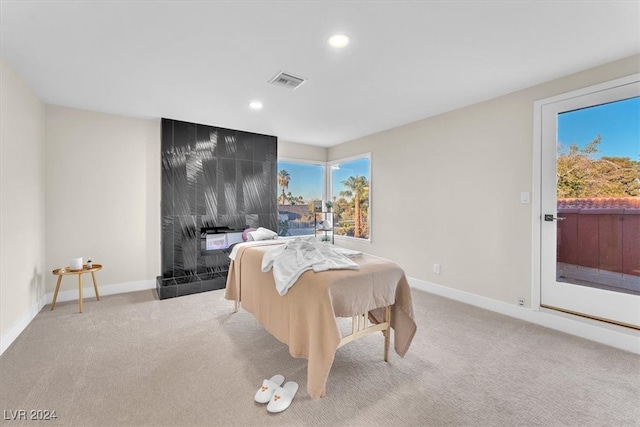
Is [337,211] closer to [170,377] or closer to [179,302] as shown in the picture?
[179,302]

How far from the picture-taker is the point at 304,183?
18.3ft

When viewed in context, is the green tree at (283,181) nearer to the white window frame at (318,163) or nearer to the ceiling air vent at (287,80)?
the white window frame at (318,163)

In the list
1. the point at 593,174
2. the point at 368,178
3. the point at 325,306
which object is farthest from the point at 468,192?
the point at 325,306

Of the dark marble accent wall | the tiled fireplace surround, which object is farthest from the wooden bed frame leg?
the dark marble accent wall

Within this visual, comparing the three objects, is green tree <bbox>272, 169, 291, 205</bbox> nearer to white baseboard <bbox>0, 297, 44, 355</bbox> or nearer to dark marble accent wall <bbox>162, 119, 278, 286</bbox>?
dark marble accent wall <bbox>162, 119, 278, 286</bbox>

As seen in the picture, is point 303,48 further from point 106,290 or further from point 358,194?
point 106,290

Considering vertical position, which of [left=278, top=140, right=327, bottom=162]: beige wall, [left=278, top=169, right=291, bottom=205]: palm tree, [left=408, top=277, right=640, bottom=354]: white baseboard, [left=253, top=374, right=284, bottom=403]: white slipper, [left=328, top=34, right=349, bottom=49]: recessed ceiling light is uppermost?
[left=328, top=34, right=349, bottom=49]: recessed ceiling light

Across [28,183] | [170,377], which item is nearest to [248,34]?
[170,377]

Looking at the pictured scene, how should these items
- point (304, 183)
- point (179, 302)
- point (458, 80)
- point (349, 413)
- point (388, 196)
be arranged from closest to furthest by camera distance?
point (349, 413), point (458, 80), point (179, 302), point (388, 196), point (304, 183)

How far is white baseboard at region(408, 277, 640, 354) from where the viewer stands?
229 centimetres

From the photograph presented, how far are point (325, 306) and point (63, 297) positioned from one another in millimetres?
3578

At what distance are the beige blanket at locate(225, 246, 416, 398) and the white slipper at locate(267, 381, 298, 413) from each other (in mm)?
136

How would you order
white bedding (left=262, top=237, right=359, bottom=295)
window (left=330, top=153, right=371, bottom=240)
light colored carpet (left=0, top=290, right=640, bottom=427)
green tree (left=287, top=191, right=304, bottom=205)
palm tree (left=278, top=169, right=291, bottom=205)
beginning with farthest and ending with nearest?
1. green tree (left=287, top=191, right=304, bottom=205)
2. palm tree (left=278, top=169, right=291, bottom=205)
3. window (left=330, top=153, right=371, bottom=240)
4. white bedding (left=262, top=237, right=359, bottom=295)
5. light colored carpet (left=0, top=290, right=640, bottom=427)

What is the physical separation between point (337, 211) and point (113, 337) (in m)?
4.01
